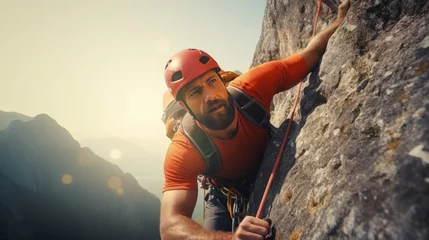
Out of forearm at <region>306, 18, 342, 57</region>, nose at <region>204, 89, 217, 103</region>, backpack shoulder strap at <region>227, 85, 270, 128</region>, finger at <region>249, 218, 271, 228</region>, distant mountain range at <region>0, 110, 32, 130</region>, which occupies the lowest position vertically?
finger at <region>249, 218, 271, 228</region>

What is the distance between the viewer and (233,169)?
6031 millimetres

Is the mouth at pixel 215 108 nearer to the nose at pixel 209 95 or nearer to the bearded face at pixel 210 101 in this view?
the bearded face at pixel 210 101

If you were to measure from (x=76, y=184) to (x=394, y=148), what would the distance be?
345 ft

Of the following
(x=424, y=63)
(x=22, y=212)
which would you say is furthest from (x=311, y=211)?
(x=22, y=212)

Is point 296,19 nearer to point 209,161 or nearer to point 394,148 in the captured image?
point 209,161

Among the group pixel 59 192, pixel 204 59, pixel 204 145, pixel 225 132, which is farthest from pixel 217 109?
pixel 59 192

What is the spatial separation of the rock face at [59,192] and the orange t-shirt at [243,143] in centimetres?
8772

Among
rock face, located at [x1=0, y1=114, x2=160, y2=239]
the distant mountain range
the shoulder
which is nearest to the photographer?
the shoulder

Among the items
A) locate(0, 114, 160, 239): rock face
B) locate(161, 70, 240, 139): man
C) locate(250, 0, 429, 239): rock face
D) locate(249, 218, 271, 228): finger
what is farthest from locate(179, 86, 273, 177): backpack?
locate(0, 114, 160, 239): rock face

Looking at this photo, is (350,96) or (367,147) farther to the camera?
(350,96)

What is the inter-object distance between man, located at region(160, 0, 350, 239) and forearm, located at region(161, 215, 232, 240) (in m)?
0.23

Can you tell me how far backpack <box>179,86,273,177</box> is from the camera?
555 cm

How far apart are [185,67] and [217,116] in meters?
1.42

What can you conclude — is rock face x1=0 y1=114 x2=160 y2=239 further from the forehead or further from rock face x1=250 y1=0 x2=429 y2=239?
rock face x1=250 y1=0 x2=429 y2=239
